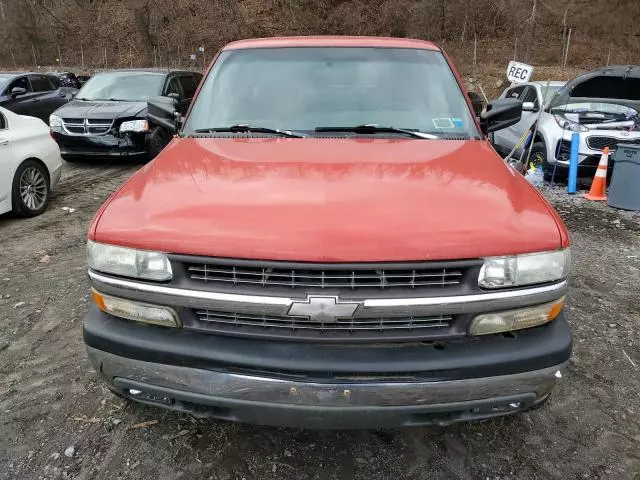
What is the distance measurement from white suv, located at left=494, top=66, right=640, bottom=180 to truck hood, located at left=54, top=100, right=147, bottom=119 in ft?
22.7

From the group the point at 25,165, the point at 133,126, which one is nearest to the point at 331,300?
the point at 25,165

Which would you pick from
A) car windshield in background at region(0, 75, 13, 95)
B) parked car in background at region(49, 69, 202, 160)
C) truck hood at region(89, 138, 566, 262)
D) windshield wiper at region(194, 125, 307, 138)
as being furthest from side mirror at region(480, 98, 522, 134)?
car windshield in background at region(0, 75, 13, 95)

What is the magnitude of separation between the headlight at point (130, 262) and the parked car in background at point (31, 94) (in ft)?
36.5

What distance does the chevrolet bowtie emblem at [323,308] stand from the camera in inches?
79.7

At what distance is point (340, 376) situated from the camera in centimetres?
207

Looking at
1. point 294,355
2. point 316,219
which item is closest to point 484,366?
point 294,355

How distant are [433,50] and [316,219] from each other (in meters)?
2.28

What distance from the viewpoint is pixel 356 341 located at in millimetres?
2098

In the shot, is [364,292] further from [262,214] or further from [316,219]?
[262,214]

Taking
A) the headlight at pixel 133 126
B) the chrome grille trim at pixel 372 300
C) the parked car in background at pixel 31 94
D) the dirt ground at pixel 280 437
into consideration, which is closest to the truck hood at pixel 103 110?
the headlight at pixel 133 126

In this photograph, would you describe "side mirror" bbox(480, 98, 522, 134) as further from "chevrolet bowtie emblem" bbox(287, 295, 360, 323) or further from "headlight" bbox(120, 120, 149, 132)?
"headlight" bbox(120, 120, 149, 132)

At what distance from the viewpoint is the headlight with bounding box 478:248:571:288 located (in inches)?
81.9

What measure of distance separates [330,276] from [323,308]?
13 cm

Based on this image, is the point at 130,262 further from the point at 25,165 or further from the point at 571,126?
the point at 571,126
